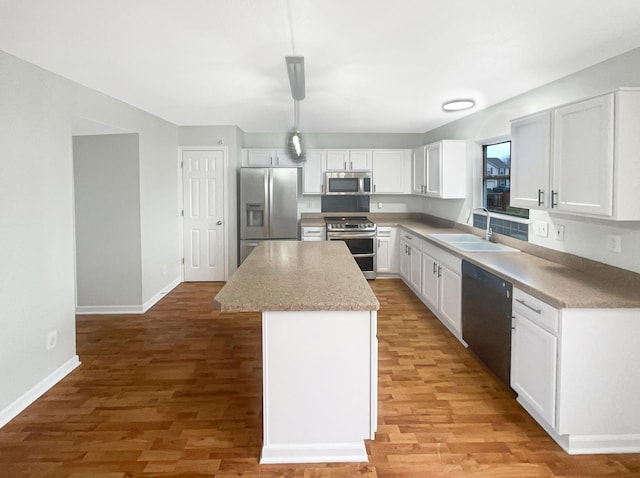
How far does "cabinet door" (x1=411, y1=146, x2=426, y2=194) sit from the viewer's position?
607 cm

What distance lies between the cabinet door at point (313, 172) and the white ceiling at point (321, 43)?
8.16 feet

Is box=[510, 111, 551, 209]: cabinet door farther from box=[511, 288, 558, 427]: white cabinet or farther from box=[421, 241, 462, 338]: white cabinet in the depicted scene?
box=[421, 241, 462, 338]: white cabinet

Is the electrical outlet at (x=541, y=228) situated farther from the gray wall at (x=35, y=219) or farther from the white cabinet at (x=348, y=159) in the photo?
the gray wall at (x=35, y=219)

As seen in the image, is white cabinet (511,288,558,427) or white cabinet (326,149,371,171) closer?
white cabinet (511,288,558,427)

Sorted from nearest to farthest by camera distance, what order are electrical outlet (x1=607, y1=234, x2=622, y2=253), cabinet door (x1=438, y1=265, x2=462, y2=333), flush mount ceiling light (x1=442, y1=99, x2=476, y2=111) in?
electrical outlet (x1=607, y1=234, x2=622, y2=253) → cabinet door (x1=438, y1=265, x2=462, y2=333) → flush mount ceiling light (x1=442, y1=99, x2=476, y2=111)

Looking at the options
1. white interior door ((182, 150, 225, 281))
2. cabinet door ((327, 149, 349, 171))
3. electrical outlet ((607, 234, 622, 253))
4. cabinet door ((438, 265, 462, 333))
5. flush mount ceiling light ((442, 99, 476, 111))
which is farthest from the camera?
cabinet door ((327, 149, 349, 171))

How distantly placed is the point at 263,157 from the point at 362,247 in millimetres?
2045

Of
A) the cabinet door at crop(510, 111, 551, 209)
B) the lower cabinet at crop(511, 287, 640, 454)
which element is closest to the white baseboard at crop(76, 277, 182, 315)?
the cabinet door at crop(510, 111, 551, 209)

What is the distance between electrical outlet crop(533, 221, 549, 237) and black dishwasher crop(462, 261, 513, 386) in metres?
0.61

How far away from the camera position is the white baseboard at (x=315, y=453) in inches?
88.0

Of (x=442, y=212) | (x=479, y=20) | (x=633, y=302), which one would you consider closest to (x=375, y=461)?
(x=633, y=302)

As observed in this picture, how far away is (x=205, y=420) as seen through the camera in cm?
264

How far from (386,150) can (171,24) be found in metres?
4.71

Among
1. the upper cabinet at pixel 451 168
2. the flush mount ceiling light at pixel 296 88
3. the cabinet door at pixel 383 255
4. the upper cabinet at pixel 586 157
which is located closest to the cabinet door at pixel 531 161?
the upper cabinet at pixel 586 157
